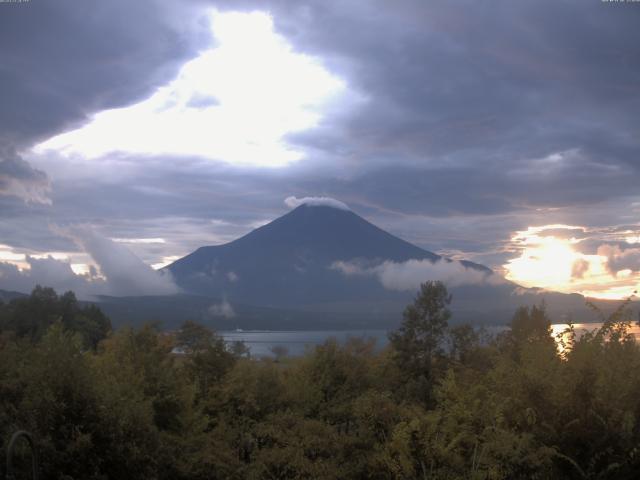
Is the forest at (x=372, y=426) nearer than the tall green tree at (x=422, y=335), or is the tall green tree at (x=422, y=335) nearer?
the forest at (x=372, y=426)

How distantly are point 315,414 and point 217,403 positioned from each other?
5.23m

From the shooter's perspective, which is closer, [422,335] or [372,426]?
[372,426]

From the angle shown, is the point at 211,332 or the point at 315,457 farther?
the point at 211,332

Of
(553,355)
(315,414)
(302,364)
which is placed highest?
(553,355)

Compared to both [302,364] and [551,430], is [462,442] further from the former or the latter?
[302,364]

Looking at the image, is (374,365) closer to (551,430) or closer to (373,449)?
(373,449)

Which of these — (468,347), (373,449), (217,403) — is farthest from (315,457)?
(468,347)

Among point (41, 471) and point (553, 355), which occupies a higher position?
point (553, 355)

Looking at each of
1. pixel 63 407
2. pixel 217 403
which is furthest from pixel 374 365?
pixel 63 407

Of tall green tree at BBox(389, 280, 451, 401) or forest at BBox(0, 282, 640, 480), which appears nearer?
forest at BBox(0, 282, 640, 480)

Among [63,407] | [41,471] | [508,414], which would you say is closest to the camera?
[41,471]

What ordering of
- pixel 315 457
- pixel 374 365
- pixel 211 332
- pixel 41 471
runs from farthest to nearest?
pixel 374 365
pixel 211 332
pixel 315 457
pixel 41 471

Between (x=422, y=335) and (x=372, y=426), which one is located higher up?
(x=422, y=335)

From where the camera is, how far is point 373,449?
48.5 ft
